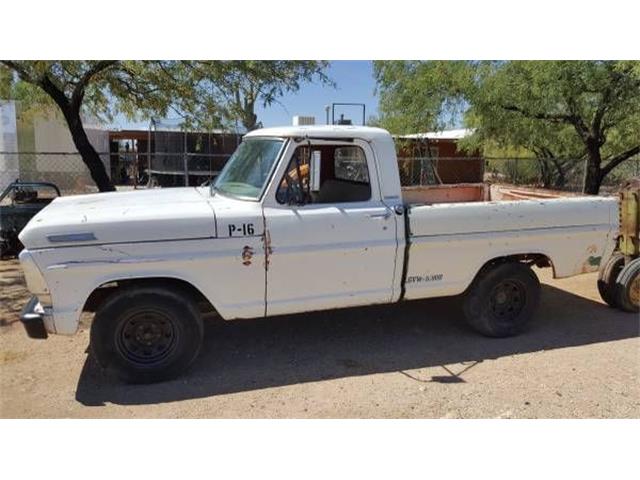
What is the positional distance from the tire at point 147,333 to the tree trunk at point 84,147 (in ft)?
19.5

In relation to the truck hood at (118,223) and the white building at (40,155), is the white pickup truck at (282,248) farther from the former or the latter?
the white building at (40,155)

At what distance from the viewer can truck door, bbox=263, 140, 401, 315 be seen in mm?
4492

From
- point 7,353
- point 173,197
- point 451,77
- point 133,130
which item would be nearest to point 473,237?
point 173,197

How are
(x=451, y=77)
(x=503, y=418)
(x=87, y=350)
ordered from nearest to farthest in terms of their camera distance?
(x=503, y=418) < (x=87, y=350) < (x=451, y=77)

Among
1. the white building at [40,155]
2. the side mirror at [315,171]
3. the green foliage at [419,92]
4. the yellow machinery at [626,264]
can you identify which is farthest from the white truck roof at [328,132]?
the white building at [40,155]

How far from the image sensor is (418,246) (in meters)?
4.85

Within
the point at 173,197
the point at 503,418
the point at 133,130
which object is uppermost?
the point at 133,130

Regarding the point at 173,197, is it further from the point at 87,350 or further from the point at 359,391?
the point at 359,391

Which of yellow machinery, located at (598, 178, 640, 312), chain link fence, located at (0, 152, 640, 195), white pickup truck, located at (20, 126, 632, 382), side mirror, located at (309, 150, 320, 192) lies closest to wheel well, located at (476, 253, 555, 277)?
white pickup truck, located at (20, 126, 632, 382)

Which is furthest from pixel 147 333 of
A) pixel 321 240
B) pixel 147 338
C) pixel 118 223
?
pixel 321 240

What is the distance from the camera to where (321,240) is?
4574 millimetres

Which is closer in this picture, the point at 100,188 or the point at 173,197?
the point at 173,197

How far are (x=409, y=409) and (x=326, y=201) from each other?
76.3 inches

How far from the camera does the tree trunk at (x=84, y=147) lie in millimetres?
9062
